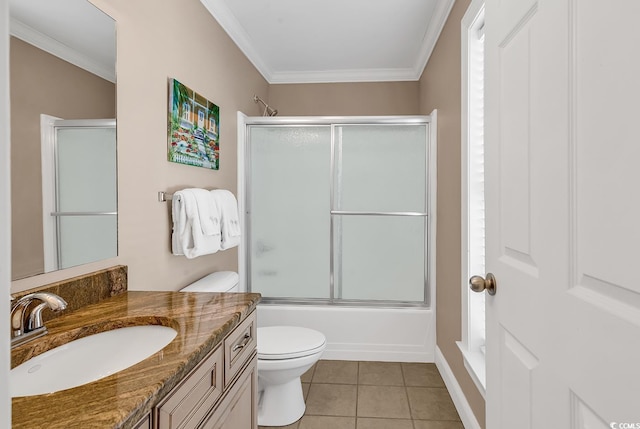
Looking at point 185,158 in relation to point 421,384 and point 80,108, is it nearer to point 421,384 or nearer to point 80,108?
point 80,108

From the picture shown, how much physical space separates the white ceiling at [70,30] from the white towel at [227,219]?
2.93ft

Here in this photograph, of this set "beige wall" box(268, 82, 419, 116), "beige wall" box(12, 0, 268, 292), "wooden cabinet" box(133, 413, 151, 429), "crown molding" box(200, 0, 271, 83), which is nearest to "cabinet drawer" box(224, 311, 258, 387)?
"wooden cabinet" box(133, 413, 151, 429)

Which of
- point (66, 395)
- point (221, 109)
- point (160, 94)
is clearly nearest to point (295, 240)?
point (221, 109)

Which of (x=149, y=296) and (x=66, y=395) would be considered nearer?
(x=66, y=395)

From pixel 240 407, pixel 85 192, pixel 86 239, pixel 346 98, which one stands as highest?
pixel 346 98

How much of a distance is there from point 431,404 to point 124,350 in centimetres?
179

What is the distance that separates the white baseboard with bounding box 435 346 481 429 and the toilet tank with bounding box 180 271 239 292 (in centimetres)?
143

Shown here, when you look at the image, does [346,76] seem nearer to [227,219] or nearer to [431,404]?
[227,219]

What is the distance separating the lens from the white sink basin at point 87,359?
83 cm

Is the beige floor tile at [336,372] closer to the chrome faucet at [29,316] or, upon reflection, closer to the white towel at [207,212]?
the white towel at [207,212]

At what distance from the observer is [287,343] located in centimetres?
201

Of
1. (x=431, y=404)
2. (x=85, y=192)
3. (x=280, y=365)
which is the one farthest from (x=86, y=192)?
(x=431, y=404)

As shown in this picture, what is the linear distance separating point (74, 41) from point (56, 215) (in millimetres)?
576

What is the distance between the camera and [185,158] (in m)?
1.89
